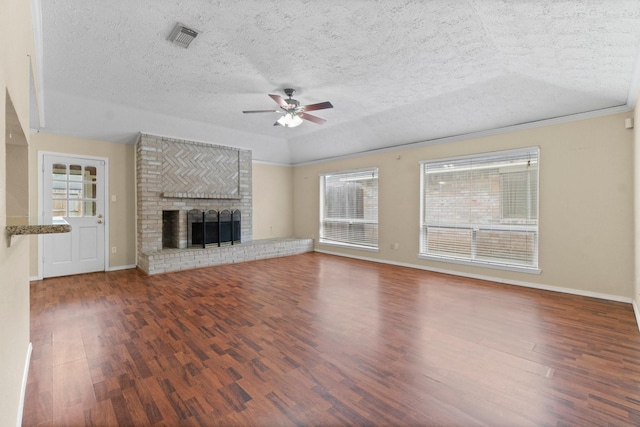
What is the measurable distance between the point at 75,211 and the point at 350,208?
17.8 feet

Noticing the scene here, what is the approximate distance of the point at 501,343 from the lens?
264 centimetres

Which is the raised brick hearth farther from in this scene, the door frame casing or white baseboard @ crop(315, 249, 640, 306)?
white baseboard @ crop(315, 249, 640, 306)

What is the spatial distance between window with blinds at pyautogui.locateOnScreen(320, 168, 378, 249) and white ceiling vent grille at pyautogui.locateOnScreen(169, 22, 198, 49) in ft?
14.5

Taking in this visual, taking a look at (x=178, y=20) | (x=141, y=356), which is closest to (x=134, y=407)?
(x=141, y=356)

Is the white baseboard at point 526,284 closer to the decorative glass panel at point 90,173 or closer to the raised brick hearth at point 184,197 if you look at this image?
the raised brick hearth at point 184,197

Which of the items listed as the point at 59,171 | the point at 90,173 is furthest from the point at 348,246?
the point at 59,171

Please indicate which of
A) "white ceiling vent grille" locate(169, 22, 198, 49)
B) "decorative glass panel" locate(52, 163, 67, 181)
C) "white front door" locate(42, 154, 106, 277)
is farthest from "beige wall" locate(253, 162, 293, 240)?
"white ceiling vent grille" locate(169, 22, 198, 49)

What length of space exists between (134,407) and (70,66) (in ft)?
12.5

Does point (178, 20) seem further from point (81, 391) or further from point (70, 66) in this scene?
point (81, 391)

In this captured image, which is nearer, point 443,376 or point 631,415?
point 631,415

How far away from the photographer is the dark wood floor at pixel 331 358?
5.80 feet

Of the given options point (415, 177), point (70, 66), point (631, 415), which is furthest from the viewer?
point (415, 177)

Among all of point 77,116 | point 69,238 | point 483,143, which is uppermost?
point 77,116

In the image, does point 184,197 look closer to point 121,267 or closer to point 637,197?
point 121,267
